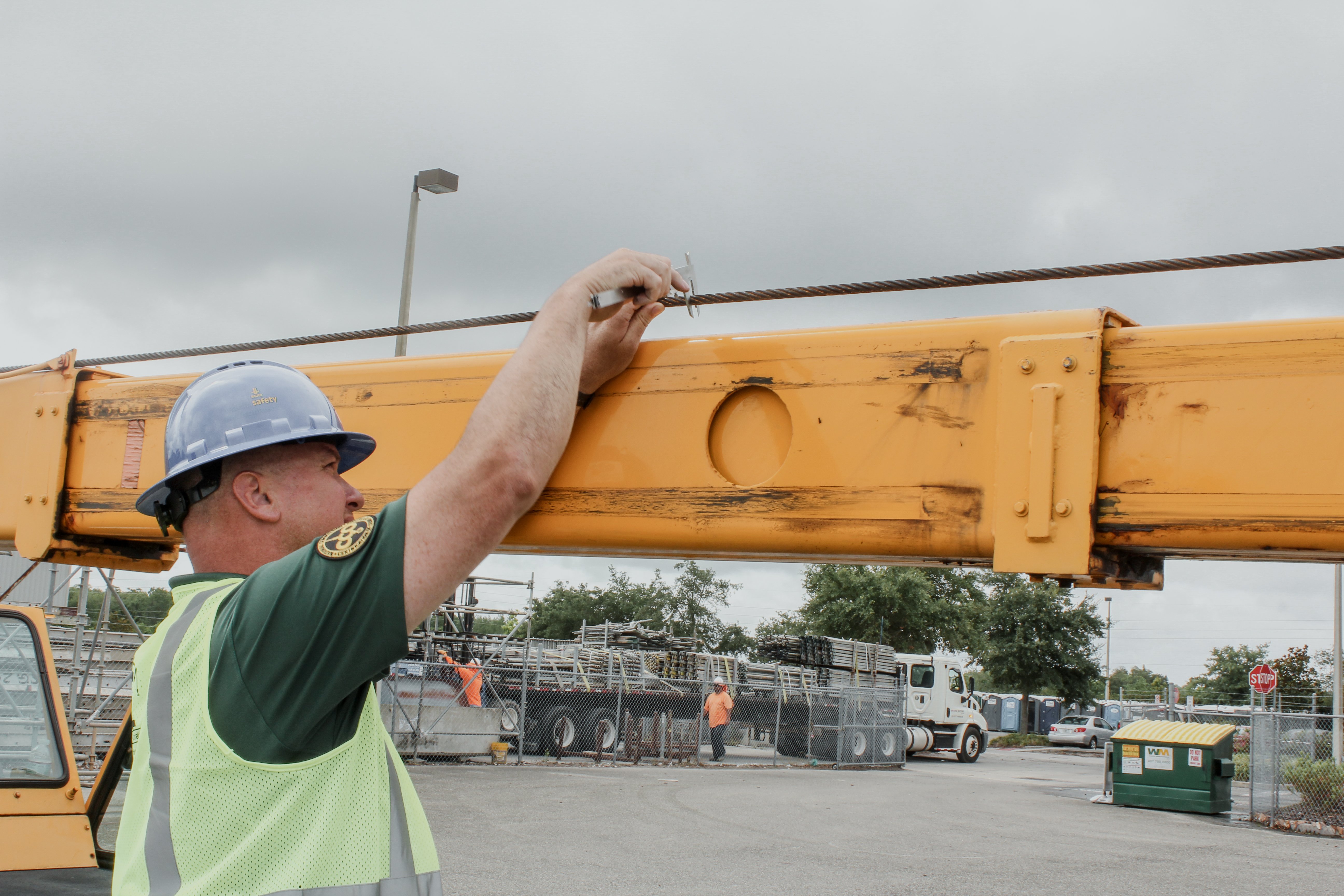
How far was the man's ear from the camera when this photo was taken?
1.94 m

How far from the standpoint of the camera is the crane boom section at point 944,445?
1.75 metres

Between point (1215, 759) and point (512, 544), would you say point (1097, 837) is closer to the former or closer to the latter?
point (1215, 759)

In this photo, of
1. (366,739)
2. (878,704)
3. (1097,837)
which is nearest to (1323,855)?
(1097,837)

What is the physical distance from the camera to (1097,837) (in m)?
12.9

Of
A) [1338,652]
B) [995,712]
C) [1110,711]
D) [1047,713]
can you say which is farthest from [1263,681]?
[1110,711]

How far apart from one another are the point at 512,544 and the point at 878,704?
22.9m

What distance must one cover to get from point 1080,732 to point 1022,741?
8.98ft

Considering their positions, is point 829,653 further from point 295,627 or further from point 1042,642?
point 295,627

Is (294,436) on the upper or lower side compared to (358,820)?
upper

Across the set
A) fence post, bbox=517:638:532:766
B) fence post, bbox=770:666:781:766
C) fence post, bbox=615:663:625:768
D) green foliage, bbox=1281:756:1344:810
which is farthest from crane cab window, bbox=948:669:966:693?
fence post, bbox=517:638:532:766

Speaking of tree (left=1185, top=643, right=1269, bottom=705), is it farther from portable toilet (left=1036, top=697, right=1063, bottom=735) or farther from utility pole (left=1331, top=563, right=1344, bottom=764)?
utility pole (left=1331, top=563, right=1344, bottom=764)

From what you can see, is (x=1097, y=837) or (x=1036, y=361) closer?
(x=1036, y=361)

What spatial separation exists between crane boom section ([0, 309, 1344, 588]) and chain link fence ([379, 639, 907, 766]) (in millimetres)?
15226

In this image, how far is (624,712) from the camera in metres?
20.5
